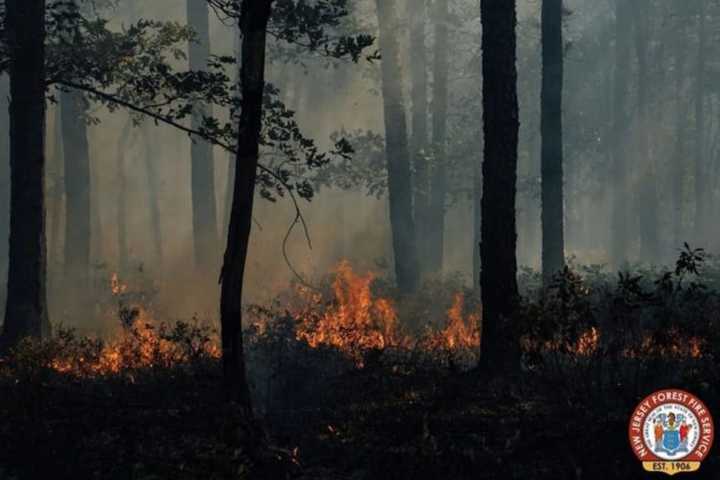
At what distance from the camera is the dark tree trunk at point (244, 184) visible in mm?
8805

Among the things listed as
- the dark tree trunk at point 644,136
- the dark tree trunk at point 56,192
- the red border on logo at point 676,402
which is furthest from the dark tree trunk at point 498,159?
the dark tree trunk at point 644,136

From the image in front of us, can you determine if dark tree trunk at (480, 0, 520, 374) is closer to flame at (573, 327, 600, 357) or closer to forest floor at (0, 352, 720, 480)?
flame at (573, 327, 600, 357)

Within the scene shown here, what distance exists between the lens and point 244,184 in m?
8.84

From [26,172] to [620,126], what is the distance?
35602 millimetres

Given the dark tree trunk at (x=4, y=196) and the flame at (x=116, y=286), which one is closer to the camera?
the flame at (x=116, y=286)

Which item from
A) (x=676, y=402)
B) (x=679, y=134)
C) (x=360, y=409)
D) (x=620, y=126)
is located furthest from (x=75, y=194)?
(x=679, y=134)

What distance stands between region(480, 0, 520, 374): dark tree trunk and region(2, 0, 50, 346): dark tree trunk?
6130mm

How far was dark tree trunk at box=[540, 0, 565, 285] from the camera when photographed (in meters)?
18.2

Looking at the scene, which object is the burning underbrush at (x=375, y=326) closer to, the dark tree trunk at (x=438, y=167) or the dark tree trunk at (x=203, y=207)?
the dark tree trunk at (x=203, y=207)

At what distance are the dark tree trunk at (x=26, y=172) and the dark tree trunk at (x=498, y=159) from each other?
241 inches

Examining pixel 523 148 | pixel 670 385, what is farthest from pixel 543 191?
pixel 523 148

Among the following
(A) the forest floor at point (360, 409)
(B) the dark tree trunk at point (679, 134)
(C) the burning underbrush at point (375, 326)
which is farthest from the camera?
(B) the dark tree trunk at point (679, 134)

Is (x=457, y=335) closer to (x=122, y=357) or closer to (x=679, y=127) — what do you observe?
(x=122, y=357)

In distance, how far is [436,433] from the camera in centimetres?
848
